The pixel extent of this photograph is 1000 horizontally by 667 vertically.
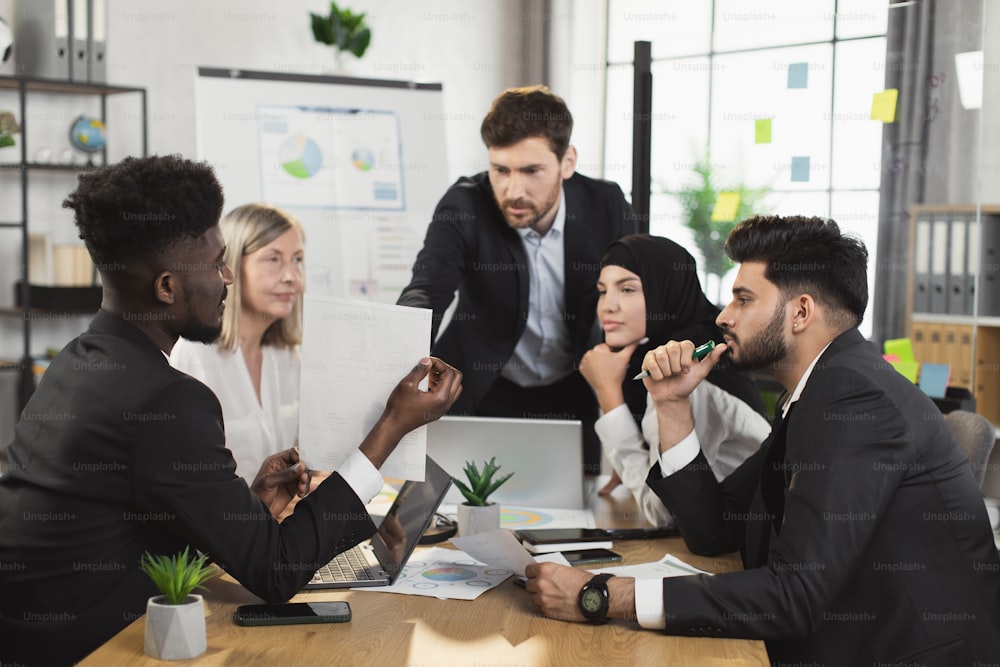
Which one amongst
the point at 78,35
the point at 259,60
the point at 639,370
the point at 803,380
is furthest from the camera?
the point at 259,60

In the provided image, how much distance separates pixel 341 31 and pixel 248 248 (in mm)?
3238

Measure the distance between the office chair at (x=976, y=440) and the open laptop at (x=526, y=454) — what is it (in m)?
0.86

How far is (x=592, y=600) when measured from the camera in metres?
1.54

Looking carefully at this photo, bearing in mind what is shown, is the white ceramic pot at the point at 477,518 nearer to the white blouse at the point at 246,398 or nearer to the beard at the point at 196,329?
the beard at the point at 196,329

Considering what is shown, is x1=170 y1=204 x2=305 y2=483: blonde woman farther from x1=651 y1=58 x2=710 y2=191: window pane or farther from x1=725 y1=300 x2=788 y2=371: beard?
x1=651 y1=58 x2=710 y2=191: window pane

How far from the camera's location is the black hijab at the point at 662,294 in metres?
2.56

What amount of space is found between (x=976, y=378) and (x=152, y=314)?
3804 mm

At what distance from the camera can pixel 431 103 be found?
4.79 m

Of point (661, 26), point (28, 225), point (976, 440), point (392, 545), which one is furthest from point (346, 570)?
point (661, 26)

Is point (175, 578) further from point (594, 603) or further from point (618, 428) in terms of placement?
point (618, 428)

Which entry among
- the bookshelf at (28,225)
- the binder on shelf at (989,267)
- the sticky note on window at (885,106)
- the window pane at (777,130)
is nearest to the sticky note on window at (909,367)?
the binder on shelf at (989,267)

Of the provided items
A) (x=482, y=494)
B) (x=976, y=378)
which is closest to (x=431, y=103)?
(x=976, y=378)

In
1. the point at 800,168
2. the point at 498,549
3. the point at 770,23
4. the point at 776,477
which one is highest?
the point at 770,23

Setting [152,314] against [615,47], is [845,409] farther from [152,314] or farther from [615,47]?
[615,47]
